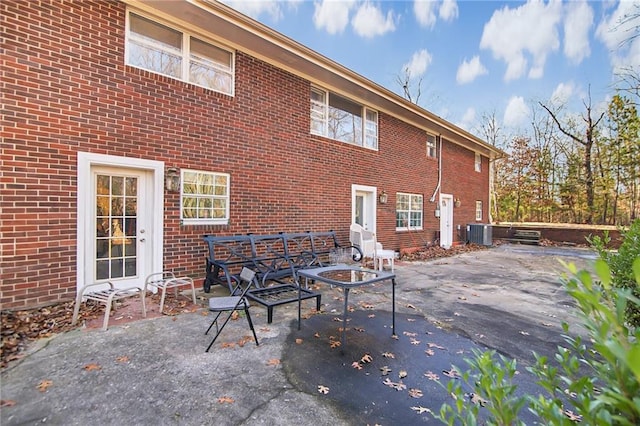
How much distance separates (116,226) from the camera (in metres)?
5.22

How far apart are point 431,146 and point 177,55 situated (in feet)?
33.0

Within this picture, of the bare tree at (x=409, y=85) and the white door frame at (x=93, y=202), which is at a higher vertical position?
the bare tree at (x=409, y=85)

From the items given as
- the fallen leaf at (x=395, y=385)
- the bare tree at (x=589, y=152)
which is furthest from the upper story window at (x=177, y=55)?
the bare tree at (x=589, y=152)

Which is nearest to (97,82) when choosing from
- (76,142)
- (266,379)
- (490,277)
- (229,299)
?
(76,142)

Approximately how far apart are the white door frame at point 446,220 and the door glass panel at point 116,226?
37.4 ft

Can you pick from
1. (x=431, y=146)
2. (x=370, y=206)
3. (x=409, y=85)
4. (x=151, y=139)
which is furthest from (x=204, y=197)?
(x=409, y=85)

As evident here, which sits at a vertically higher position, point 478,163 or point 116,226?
point 478,163

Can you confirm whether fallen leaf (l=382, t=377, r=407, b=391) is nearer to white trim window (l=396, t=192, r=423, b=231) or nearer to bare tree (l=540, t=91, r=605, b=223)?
white trim window (l=396, t=192, r=423, b=231)

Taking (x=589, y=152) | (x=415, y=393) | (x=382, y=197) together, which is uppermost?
(x=589, y=152)

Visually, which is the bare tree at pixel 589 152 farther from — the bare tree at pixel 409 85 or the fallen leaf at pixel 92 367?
the fallen leaf at pixel 92 367

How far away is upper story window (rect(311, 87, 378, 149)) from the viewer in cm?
830

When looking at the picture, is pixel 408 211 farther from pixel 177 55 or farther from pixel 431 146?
pixel 177 55

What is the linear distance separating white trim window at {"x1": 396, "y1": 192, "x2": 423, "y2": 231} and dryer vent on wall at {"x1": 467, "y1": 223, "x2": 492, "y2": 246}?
4.31 meters

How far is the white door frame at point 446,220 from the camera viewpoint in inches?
521
